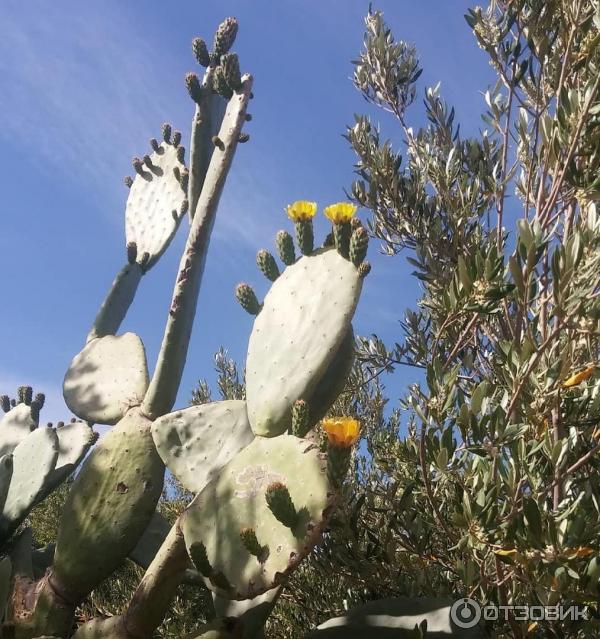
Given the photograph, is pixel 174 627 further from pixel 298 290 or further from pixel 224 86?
pixel 224 86

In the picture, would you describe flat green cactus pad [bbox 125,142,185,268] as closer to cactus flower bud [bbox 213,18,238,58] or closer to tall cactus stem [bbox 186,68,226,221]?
tall cactus stem [bbox 186,68,226,221]

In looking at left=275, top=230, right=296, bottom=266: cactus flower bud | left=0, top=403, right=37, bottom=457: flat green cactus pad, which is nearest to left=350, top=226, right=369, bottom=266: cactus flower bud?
left=275, top=230, right=296, bottom=266: cactus flower bud

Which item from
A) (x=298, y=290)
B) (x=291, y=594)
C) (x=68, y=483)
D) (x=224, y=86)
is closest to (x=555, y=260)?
(x=298, y=290)

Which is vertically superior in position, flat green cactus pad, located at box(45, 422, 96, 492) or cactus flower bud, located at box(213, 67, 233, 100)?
cactus flower bud, located at box(213, 67, 233, 100)

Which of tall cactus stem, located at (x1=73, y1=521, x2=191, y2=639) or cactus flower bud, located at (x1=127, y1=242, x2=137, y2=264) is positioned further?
cactus flower bud, located at (x1=127, y1=242, x2=137, y2=264)

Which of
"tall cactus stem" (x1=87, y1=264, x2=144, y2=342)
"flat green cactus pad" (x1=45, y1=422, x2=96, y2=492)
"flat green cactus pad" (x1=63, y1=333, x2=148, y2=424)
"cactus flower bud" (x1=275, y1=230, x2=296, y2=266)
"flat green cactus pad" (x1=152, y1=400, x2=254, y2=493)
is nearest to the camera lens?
"flat green cactus pad" (x1=152, y1=400, x2=254, y2=493)

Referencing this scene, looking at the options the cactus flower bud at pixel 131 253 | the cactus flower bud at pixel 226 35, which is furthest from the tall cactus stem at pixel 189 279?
the cactus flower bud at pixel 131 253

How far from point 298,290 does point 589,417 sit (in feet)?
4.27

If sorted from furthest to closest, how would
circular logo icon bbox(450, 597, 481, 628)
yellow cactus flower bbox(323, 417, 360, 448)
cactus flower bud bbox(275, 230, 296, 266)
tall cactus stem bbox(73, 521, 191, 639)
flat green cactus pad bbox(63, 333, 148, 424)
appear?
flat green cactus pad bbox(63, 333, 148, 424) → cactus flower bud bbox(275, 230, 296, 266) → tall cactus stem bbox(73, 521, 191, 639) → circular logo icon bbox(450, 597, 481, 628) → yellow cactus flower bbox(323, 417, 360, 448)

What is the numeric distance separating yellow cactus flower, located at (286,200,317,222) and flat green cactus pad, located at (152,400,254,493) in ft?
3.14

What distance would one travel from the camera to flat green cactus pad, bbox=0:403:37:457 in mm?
4598

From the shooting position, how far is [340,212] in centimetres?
299

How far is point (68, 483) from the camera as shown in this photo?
27.7 ft

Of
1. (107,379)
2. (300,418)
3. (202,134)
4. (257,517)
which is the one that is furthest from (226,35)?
(257,517)
